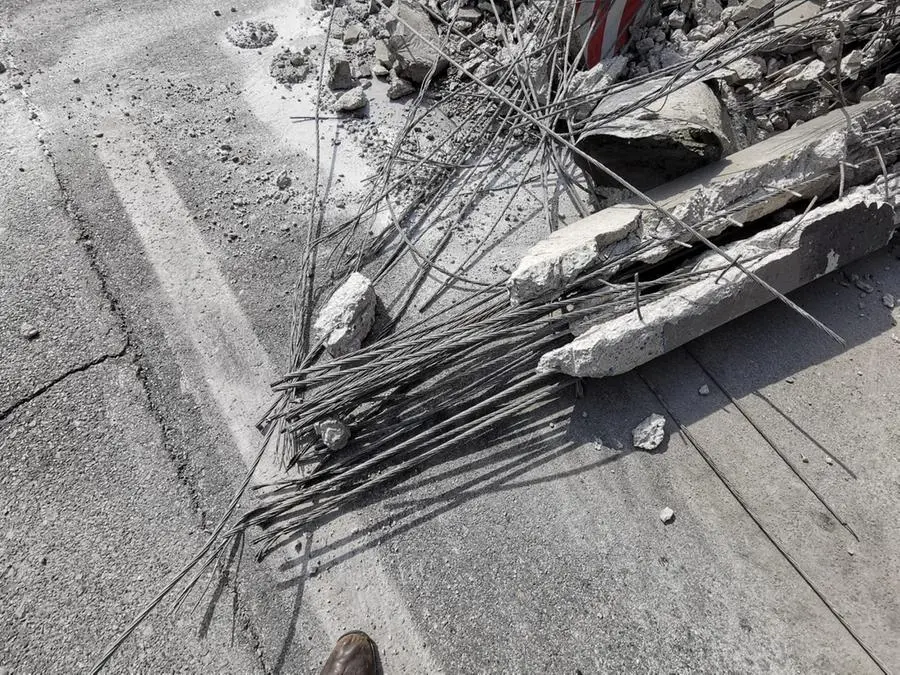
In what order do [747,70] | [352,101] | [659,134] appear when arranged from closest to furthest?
[659,134], [747,70], [352,101]

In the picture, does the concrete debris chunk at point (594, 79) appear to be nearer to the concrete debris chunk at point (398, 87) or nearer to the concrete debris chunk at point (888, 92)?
the concrete debris chunk at point (398, 87)

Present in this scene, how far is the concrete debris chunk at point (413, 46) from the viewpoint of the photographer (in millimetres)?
4039

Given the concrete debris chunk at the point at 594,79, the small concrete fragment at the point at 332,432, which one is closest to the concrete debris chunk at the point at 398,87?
the concrete debris chunk at the point at 594,79

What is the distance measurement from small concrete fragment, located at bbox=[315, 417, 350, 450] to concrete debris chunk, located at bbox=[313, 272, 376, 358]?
42cm

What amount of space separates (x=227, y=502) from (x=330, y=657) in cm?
94

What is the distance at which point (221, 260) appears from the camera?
11.4 feet

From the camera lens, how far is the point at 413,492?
8.99 ft

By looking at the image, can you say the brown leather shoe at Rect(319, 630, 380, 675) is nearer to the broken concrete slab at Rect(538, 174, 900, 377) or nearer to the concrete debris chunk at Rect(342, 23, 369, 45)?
the broken concrete slab at Rect(538, 174, 900, 377)

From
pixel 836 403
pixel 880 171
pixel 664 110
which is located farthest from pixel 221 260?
pixel 880 171

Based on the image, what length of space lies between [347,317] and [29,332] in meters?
1.97

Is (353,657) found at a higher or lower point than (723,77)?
lower

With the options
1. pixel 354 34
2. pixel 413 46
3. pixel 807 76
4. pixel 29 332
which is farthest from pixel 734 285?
pixel 29 332

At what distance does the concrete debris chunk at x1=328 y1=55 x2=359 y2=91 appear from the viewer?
4094 millimetres

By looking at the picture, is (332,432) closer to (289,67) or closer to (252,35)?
(289,67)
